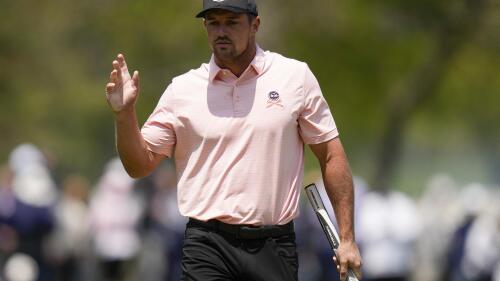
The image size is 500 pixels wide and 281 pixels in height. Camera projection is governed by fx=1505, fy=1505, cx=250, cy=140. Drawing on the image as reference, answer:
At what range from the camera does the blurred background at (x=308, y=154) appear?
19203 mm

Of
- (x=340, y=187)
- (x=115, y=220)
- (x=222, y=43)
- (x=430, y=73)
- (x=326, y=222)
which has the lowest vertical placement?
(x=115, y=220)

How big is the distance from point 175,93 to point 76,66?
106 feet

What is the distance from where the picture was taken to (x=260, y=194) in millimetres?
8359

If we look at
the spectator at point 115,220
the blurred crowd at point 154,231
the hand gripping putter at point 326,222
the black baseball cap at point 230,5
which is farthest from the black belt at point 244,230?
the spectator at point 115,220

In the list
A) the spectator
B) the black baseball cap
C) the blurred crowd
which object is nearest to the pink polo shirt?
the black baseball cap

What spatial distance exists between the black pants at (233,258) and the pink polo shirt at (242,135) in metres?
0.11

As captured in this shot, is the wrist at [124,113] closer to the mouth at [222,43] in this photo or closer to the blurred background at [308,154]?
the mouth at [222,43]

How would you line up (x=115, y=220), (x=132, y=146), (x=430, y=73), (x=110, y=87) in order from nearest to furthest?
(x=110, y=87) < (x=132, y=146) < (x=115, y=220) < (x=430, y=73)

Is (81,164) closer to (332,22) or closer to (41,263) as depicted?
(332,22)

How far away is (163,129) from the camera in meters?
8.51

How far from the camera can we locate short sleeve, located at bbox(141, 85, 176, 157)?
27.8ft

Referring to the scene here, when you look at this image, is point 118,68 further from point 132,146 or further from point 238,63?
point 238,63

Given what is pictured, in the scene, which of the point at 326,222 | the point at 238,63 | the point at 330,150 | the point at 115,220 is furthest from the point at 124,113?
the point at 115,220

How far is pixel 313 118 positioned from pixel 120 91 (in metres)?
1.10
